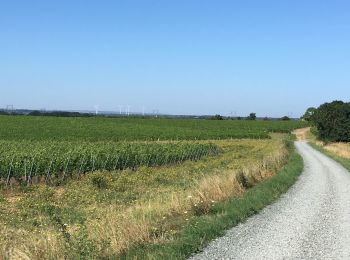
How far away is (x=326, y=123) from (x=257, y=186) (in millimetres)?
63421

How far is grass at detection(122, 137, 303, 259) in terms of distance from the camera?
834 cm

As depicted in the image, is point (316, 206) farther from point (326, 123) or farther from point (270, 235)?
point (326, 123)

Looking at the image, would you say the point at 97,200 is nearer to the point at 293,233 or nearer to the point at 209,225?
the point at 209,225

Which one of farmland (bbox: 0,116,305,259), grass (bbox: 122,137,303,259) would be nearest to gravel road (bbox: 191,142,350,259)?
grass (bbox: 122,137,303,259)

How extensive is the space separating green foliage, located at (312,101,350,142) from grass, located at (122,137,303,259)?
6109cm

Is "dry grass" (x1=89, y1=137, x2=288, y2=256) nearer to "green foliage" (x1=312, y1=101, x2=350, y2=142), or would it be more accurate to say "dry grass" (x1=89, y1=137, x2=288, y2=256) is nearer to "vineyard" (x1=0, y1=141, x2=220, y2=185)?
"vineyard" (x1=0, y1=141, x2=220, y2=185)

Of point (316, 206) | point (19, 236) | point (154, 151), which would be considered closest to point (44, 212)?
point (19, 236)

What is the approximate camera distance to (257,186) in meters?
18.8

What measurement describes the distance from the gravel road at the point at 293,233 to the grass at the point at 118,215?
0.46 metres

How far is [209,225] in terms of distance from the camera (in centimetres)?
1068

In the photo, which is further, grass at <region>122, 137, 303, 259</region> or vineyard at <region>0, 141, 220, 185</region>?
vineyard at <region>0, 141, 220, 185</region>

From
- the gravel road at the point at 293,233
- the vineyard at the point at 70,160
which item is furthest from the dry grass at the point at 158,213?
the vineyard at the point at 70,160

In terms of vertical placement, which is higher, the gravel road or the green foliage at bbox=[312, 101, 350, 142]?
the green foliage at bbox=[312, 101, 350, 142]

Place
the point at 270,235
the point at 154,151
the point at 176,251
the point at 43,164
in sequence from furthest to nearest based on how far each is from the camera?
the point at 154,151 < the point at 43,164 < the point at 270,235 < the point at 176,251
